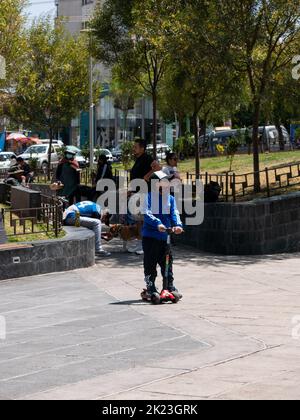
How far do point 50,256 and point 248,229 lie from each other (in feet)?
16.5

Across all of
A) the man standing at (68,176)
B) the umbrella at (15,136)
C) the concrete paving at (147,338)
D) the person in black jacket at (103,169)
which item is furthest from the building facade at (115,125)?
the concrete paving at (147,338)

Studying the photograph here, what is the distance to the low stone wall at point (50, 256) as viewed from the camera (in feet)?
45.0

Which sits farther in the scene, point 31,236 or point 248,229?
point 248,229

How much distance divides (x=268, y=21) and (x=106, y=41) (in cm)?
805

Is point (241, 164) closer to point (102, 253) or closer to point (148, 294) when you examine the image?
point (102, 253)

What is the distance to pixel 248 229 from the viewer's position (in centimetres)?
1803

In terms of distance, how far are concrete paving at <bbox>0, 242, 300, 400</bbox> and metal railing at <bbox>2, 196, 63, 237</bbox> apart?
3.50 ft

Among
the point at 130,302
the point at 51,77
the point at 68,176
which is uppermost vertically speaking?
the point at 51,77

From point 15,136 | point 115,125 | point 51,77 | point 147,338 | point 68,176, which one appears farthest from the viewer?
point 115,125

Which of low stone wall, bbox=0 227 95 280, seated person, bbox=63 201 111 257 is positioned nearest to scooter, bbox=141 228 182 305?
low stone wall, bbox=0 227 95 280

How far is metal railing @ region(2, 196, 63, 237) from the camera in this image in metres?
15.0

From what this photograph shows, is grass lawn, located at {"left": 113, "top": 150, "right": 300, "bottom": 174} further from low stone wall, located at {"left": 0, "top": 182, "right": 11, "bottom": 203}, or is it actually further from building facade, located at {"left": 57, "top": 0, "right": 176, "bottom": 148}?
building facade, located at {"left": 57, "top": 0, "right": 176, "bottom": 148}

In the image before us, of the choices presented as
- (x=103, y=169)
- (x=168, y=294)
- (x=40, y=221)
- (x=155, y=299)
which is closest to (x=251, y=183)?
(x=103, y=169)

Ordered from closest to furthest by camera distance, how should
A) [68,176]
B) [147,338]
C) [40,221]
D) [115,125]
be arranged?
[147,338]
[40,221]
[68,176]
[115,125]
